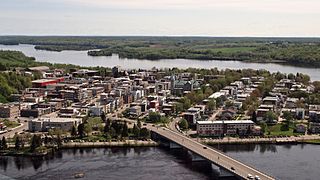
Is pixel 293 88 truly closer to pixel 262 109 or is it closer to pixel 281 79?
pixel 281 79

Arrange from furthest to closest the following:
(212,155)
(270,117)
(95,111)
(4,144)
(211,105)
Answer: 1. (211,105)
2. (95,111)
3. (270,117)
4. (4,144)
5. (212,155)

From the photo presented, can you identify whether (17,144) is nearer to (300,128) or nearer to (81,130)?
(81,130)

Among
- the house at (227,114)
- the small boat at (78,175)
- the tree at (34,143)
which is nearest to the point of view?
the small boat at (78,175)

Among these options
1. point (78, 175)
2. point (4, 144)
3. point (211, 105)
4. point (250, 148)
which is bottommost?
point (78, 175)

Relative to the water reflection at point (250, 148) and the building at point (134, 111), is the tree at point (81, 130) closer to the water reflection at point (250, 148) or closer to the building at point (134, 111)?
the building at point (134, 111)

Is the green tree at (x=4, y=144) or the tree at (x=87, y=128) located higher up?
the tree at (x=87, y=128)

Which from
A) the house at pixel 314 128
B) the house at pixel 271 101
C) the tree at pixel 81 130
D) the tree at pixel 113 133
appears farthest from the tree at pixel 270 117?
the tree at pixel 81 130

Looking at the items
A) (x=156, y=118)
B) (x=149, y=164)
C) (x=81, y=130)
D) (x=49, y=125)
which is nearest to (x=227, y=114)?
(x=156, y=118)
